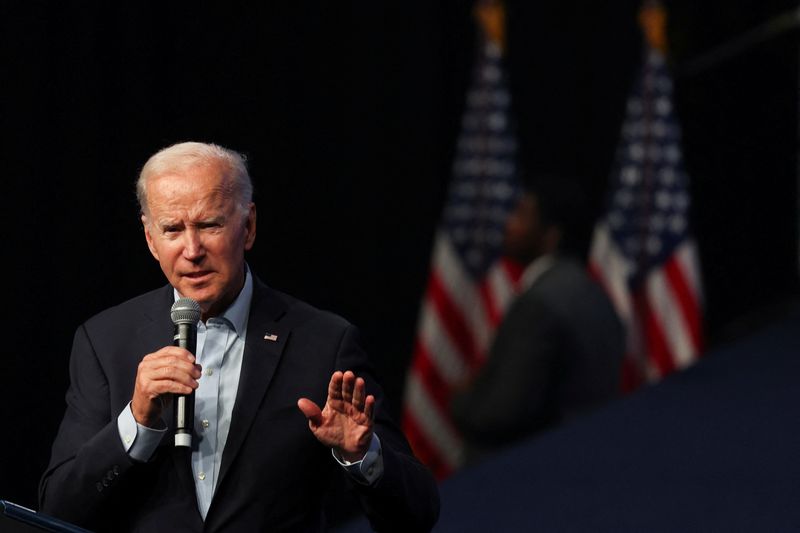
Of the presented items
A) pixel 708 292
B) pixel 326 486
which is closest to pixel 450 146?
pixel 708 292

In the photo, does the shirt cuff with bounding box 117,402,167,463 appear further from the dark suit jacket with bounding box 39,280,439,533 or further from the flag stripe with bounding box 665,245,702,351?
the flag stripe with bounding box 665,245,702,351

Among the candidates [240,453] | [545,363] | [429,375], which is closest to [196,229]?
[240,453]

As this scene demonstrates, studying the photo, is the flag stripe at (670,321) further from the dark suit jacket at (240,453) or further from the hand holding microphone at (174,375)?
the hand holding microphone at (174,375)

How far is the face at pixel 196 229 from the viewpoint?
2049 millimetres

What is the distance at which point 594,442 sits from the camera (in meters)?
4.42

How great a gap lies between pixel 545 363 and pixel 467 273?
231 centimetres

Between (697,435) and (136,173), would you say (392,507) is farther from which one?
(136,173)

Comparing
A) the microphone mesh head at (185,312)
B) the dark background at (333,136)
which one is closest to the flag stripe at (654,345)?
the dark background at (333,136)

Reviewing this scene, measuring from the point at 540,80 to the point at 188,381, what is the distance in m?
5.71

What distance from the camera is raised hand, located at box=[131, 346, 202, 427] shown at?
1.87m

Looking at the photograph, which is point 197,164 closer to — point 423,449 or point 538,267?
point 538,267

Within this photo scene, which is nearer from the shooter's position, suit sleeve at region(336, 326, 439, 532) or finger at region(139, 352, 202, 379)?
finger at region(139, 352, 202, 379)

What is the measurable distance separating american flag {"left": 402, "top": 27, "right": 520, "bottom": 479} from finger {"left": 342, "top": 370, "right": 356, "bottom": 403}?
4295mm

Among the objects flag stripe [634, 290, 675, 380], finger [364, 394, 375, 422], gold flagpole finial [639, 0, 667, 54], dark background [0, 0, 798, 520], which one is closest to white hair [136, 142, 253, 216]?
finger [364, 394, 375, 422]
